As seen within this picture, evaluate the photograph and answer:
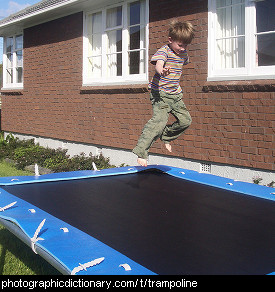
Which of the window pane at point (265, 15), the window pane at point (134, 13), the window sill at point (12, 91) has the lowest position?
the window sill at point (12, 91)

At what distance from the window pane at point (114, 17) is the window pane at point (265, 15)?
266 centimetres

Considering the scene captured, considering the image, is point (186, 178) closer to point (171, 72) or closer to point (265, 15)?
point (171, 72)

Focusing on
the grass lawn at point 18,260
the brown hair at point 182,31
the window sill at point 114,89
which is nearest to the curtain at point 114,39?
the window sill at point 114,89

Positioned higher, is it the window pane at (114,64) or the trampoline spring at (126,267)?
the window pane at (114,64)

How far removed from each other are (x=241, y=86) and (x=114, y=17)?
301 cm

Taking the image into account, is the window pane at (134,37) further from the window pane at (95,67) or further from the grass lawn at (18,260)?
the grass lawn at (18,260)

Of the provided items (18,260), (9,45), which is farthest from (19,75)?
(18,260)

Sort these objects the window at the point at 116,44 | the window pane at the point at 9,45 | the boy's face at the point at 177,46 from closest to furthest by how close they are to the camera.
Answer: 1. the boy's face at the point at 177,46
2. the window at the point at 116,44
3. the window pane at the point at 9,45

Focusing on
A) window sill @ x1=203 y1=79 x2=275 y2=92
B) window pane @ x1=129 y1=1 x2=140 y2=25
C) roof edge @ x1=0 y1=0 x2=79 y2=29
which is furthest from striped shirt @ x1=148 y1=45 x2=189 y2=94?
roof edge @ x1=0 y1=0 x2=79 y2=29

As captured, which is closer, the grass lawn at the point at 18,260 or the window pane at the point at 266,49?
the grass lawn at the point at 18,260

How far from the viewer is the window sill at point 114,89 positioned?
6.20m

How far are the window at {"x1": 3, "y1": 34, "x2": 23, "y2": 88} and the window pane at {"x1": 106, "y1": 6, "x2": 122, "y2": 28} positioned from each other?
3524 millimetres

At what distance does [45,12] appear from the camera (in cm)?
805

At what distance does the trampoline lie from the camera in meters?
2.01
